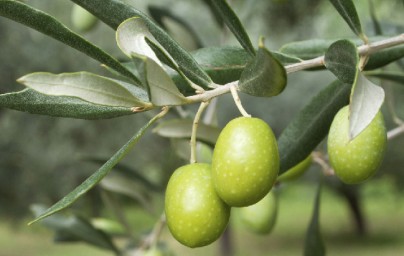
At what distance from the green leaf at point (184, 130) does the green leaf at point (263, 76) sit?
1.31 ft

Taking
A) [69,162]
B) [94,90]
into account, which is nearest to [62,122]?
[69,162]

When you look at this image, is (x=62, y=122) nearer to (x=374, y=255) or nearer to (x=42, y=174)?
(x=42, y=174)

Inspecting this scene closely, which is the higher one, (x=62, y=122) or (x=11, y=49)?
(x=11, y=49)

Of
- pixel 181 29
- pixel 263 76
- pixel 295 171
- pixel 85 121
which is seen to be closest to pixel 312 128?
pixel 295 171

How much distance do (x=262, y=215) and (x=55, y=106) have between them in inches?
28.3

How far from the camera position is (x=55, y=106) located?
0.88 meters

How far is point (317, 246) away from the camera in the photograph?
4.96 feet

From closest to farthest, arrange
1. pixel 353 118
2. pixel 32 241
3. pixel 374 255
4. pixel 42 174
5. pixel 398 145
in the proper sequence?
pixel 353 118 → pixel 42 174 → pixel 398 145 → pixel 374 255 → pixel 32 241

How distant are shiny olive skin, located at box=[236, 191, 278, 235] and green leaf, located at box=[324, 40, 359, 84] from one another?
695 millimetres

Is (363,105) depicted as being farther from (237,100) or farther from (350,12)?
(350,12)

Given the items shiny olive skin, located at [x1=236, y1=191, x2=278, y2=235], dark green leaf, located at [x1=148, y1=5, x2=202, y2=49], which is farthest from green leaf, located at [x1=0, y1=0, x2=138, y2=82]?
dark green leaf, located at [x1=148, y1=5, x2=202, y2=49]

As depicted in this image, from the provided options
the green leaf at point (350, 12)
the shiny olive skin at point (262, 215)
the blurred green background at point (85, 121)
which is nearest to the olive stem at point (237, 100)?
Answer: the green leaf at point (350, 12)

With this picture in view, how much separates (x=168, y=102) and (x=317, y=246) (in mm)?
836

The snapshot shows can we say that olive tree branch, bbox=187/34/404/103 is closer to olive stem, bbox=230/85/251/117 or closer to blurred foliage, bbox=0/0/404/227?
olive stem, bbox=230/85/251/117
